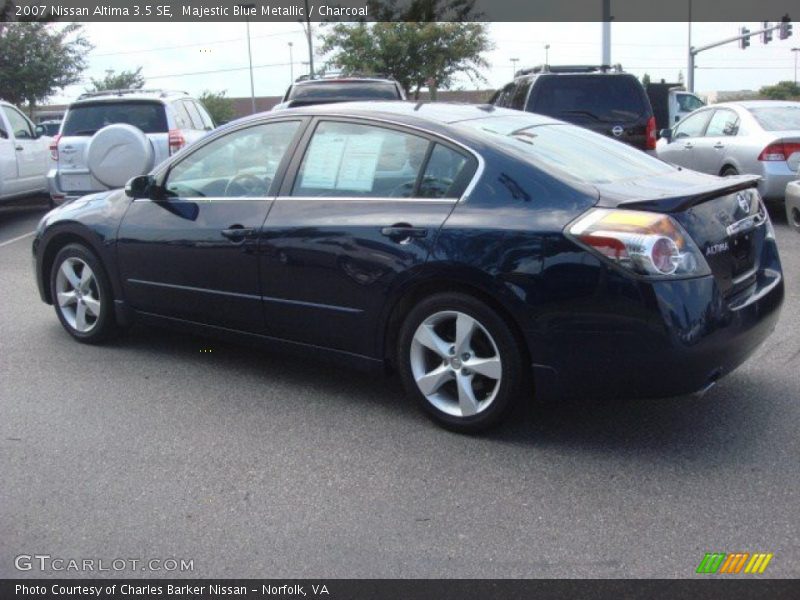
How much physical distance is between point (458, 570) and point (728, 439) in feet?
5.66

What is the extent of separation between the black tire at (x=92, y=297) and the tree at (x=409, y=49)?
2230 centimetres

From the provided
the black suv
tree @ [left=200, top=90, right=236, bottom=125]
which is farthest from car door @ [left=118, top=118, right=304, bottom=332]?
tree @ [left=200, top=90, right=236, bottom=125]

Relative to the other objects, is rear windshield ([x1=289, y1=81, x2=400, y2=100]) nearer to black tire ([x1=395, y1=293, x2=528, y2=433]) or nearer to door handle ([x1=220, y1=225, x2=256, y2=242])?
door handle ([x1=220, y1=225, x2=256, y2=242])

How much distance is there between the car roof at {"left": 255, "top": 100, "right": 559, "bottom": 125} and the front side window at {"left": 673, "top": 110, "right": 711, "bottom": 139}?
25.4ft

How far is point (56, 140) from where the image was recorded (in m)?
11.4

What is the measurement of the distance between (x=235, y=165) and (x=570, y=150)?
76.4 inches

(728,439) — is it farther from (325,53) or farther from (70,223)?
(325,53)

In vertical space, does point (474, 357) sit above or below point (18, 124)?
below

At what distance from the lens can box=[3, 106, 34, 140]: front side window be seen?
43.1ft

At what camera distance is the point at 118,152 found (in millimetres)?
9219

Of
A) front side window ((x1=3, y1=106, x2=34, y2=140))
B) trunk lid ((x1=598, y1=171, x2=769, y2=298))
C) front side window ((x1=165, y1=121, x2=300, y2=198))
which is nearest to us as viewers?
trunk lid ((x1=598, y1=171, x2=769, y2=298))

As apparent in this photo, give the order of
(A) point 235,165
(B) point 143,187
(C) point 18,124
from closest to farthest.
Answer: (A) point 235,165
(B) point 143,187
(C) point 18,124

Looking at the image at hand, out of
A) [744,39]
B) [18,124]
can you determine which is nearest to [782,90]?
[744,39]

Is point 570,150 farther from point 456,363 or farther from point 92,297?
point 92,297
